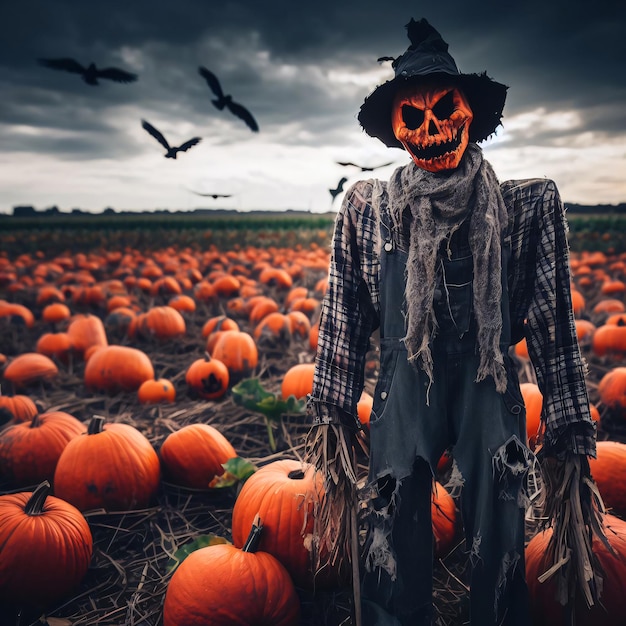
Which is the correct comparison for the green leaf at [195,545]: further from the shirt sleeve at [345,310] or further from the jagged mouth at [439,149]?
the jagged mouth at [439,149]

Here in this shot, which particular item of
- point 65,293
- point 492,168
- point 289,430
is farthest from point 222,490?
point 65,293

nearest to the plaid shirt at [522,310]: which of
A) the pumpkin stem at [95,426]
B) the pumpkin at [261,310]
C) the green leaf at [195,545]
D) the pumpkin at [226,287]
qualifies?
the green leaf at [195,545]

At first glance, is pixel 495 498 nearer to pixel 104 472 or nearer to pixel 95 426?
pixel 104 472

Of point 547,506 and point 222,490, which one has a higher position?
point 547,506

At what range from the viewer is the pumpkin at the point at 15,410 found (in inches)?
170

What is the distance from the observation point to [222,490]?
3.60 m

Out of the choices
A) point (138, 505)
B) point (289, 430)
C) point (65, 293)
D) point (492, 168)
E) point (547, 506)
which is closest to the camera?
point (492, 168)

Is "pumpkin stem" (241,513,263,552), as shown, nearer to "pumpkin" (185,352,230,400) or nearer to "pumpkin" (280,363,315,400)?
"pumpkin" (280,363,315,400)

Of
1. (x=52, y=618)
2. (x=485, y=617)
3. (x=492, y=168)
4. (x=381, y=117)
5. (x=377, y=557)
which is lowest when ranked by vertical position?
(x=52, y=618)

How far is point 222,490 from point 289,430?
0.84 m

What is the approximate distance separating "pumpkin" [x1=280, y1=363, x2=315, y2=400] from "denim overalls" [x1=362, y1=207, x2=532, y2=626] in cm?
219

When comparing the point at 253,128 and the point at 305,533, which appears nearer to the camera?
the point at 305,533

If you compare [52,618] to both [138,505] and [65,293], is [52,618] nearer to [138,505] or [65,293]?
[138,505]

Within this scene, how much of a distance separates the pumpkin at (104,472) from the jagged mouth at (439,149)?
2.52m
